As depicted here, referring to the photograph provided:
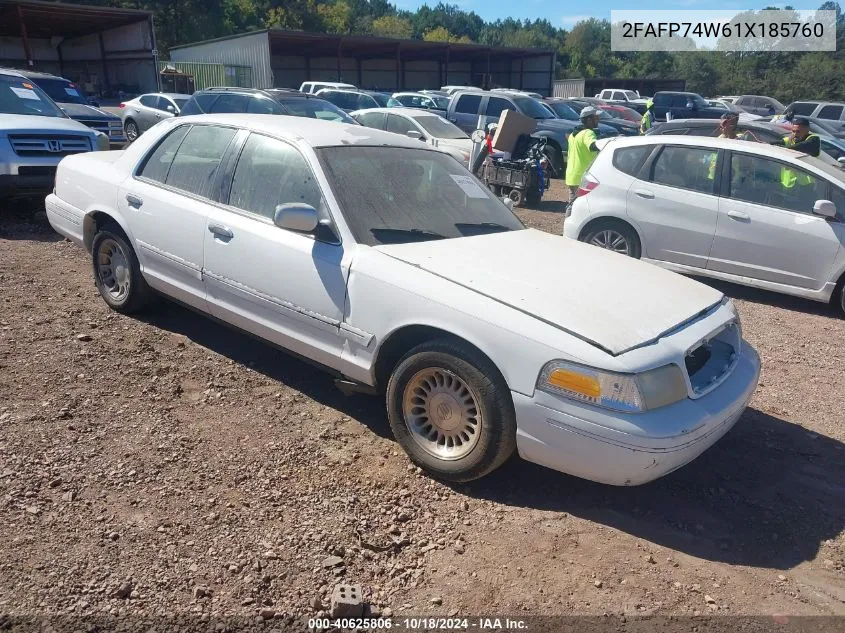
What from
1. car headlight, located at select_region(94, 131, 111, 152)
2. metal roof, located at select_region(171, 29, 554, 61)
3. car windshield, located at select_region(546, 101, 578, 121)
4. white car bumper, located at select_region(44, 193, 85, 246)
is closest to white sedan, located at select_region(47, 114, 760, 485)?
white car bumper, located at select_region(44, 193, 85, 246)

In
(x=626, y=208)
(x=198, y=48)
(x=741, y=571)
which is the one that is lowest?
(x=741, y=571)

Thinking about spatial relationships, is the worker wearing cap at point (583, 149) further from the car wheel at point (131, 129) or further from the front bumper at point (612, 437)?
the car wheel at point (131, 129)

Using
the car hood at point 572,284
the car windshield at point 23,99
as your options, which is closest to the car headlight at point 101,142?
the car windshield at point 23,99

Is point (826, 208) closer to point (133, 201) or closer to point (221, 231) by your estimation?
point (221, 231)

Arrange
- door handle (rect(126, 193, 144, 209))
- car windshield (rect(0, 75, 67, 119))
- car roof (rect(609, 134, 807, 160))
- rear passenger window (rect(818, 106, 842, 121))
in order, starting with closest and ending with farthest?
door handle (rect(126, 193, 144, 209)), car roof (rect(609, 134, 807, 160)), car windshield (rect(0, 75, 67, 119)), rear passenger window (rect(818, 106, 842, 121))

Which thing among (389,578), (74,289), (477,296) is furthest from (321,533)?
(74,289)

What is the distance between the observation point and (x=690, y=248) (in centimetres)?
721

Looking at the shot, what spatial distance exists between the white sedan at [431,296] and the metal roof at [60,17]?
85.6 feet

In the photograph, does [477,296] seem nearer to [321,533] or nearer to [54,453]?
[321,533]

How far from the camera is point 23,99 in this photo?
958 centimetres

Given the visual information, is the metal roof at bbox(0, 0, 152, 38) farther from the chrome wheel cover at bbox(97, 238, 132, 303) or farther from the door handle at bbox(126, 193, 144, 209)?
the door handle at bbox(126, 193, 144, 209)

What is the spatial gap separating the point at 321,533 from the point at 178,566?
1.99ft

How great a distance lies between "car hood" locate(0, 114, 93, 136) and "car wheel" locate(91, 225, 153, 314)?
4081 millimetres

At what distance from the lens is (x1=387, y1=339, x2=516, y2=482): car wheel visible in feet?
10.6
